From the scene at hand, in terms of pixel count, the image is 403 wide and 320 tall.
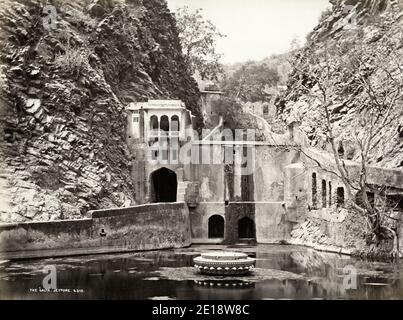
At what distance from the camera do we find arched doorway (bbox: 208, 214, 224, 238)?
3056 centimetres

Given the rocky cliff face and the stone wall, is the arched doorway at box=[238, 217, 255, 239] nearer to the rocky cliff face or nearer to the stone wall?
the stone wall

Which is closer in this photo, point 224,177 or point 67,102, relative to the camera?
point 67,102

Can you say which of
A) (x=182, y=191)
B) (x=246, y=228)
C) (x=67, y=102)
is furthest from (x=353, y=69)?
(x=67, y=102)

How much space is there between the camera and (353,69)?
1241 inches

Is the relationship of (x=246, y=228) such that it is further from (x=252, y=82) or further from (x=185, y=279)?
(x=252, y=82)

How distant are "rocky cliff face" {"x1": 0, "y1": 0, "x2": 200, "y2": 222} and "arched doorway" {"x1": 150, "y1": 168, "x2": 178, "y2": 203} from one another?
81.4 inches

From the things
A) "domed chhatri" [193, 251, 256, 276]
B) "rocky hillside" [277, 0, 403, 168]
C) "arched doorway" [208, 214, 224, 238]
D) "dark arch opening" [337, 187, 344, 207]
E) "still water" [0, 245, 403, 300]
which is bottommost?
"still water" [0, 245, 403, 300]

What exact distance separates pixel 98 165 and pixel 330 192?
419 inches

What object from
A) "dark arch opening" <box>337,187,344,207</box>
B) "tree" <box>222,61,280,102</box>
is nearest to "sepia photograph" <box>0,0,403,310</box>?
"dark arch opening" <box>337,187,344,207</box>

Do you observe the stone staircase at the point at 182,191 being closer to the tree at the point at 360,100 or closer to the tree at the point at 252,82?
the tree at the point at 360,100

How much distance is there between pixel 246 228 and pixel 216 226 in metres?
1.48

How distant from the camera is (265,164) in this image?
103 ft
